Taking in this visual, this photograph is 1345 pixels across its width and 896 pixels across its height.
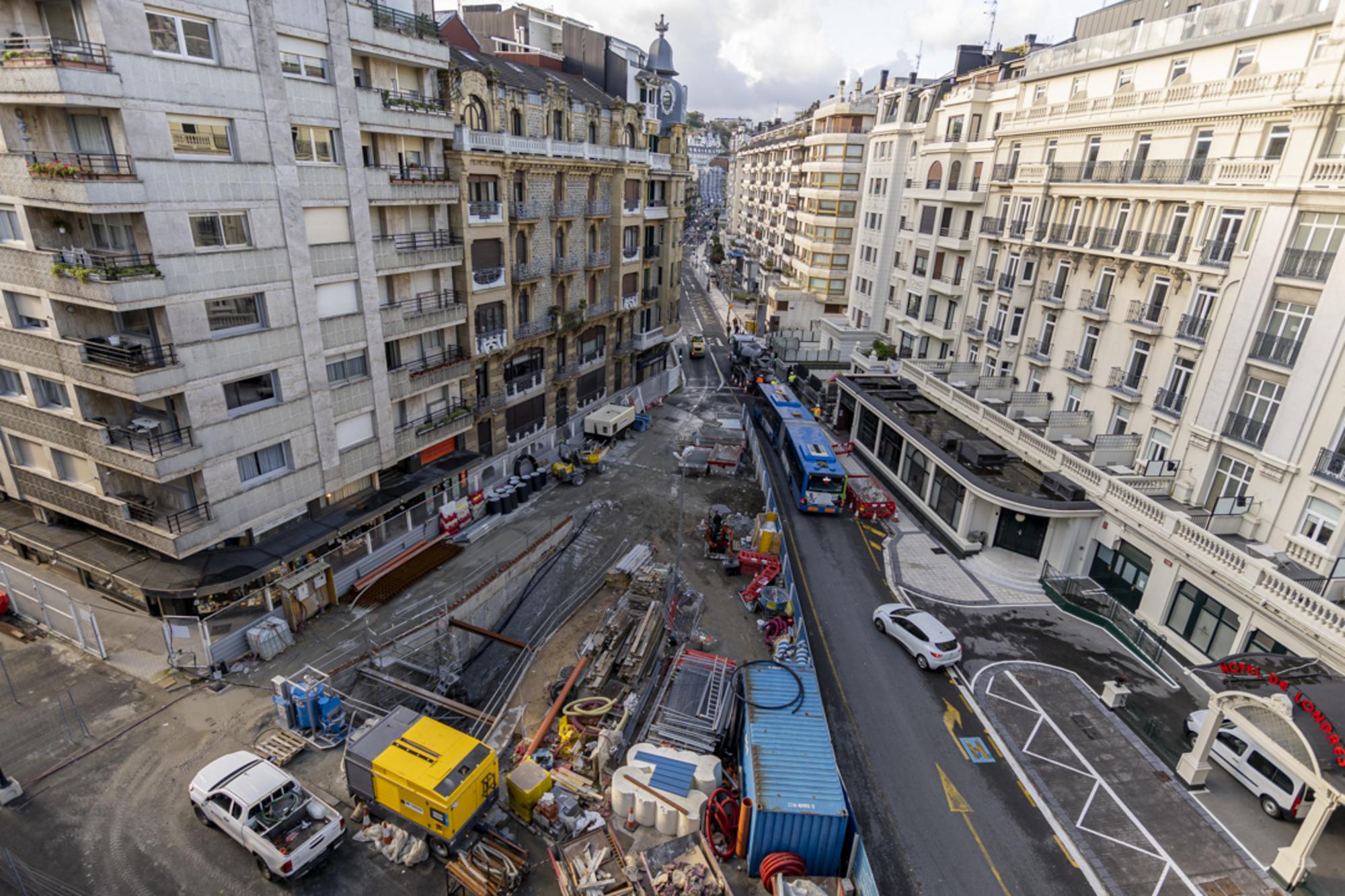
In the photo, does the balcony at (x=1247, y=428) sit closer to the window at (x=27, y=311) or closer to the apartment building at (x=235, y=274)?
the apartment building at (x=235, y=274)

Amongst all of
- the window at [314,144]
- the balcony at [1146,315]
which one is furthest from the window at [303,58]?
the balcony at [1146,315]

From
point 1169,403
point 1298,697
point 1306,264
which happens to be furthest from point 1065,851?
point 1306,264

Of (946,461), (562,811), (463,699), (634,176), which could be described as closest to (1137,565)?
(946,461)

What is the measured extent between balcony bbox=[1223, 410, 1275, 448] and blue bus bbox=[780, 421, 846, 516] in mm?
18071

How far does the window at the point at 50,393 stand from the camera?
2608 centimetres

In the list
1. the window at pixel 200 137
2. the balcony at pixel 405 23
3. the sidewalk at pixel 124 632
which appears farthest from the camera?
the balcony at pixel 405 23

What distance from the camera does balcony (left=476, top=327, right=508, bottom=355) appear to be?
1493 inches

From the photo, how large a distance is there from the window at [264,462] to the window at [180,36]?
46.5 ft

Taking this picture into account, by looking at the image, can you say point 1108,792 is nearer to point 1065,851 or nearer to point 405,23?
point 1065,851

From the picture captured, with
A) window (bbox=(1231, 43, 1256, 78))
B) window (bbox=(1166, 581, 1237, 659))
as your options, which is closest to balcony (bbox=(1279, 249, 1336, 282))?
window (bbox=(1231, 43, 1256, 78))

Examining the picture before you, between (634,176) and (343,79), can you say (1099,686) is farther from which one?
(634,176)

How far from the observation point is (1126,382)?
112ft

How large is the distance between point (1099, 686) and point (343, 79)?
130ft

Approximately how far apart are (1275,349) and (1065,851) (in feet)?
70.2
